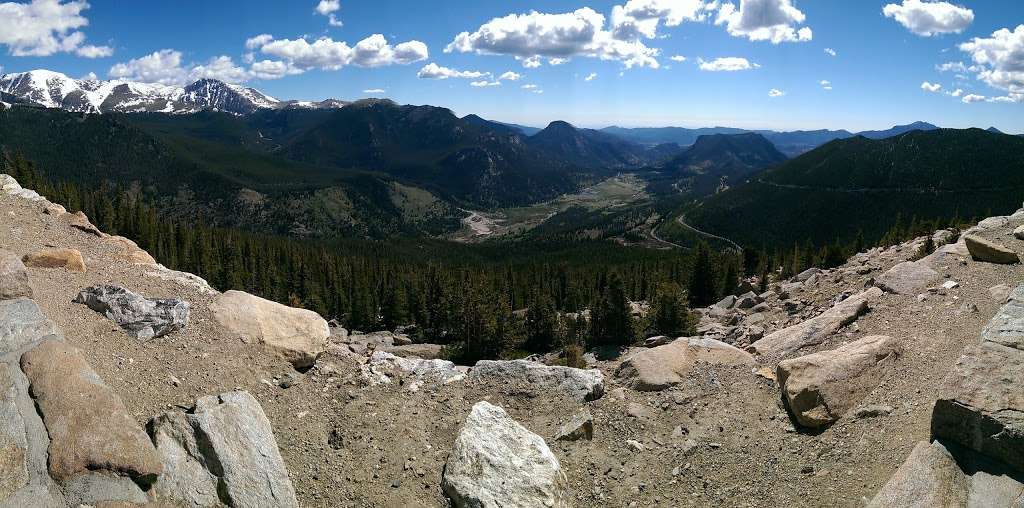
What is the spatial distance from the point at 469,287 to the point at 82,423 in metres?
71.2

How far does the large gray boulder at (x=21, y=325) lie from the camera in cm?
1355

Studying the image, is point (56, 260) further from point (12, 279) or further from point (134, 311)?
point (134, 311)

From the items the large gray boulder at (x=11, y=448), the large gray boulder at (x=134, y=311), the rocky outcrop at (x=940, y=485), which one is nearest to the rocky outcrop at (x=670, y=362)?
the rocky outcrop at (x=940, y=485)

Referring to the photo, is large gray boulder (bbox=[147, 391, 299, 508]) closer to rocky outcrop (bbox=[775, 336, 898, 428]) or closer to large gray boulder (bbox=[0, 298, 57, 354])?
large gray boulder (bbox=[0, 298, 57, 354])

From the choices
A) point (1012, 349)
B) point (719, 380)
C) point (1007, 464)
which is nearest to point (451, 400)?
point (719, 380)

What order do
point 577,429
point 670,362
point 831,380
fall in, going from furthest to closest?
point 670,362 → point 577,429 → point 831,380

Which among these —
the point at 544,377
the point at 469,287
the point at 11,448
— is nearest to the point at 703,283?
the point at 469,287

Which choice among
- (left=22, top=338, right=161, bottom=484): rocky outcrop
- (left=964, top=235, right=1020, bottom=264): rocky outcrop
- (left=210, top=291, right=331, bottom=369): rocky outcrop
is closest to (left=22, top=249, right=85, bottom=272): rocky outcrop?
(left=210, top=291, right=331, bottom=369): rocky outcrop

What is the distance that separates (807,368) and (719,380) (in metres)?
3.90

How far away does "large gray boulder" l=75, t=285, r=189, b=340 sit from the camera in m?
17.4

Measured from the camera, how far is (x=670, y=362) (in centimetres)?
2292

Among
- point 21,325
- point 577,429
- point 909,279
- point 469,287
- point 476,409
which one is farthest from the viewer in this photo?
point 469,287

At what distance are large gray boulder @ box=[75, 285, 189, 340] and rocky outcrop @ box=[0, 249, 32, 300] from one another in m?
1.74

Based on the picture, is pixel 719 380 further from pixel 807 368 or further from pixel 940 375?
pixel 940 375
